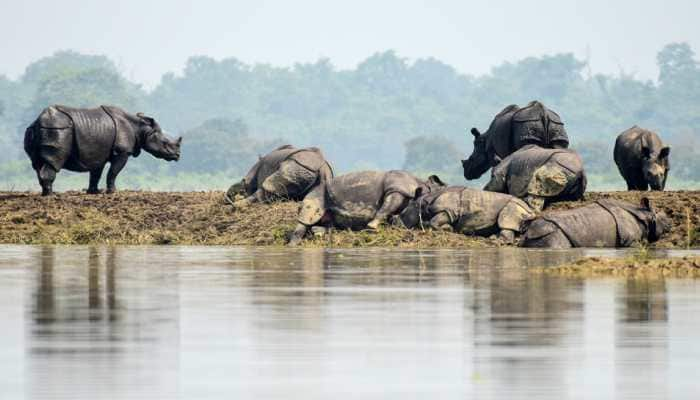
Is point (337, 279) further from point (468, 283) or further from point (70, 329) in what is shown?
point (70, 329)

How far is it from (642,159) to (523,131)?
103 inches

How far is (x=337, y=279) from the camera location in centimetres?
1788

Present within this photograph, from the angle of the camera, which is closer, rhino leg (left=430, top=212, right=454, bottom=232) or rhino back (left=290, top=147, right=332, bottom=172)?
rhino leg (left=430, top=212, right=454, bottom=232)

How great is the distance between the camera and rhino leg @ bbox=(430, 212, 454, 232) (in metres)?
27.2

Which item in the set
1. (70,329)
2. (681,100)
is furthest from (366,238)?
(681,100)

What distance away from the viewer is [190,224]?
29.8 metres

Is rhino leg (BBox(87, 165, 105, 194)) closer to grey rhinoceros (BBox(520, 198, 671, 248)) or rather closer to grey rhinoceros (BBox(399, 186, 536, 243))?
grey rhinoceros (BBox(399, 186, 536, 243))

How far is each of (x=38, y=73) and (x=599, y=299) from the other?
176116mm

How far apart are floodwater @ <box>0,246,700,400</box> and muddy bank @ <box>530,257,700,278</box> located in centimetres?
61

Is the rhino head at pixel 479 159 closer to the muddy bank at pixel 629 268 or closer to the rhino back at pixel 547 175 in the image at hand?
the rhino back at pixel 547 175

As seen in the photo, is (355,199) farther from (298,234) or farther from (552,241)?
(552,241)

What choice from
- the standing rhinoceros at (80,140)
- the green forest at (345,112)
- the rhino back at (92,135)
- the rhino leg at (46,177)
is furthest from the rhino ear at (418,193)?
the green forest at (345,112)

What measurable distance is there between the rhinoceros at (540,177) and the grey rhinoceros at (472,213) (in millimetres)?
1556

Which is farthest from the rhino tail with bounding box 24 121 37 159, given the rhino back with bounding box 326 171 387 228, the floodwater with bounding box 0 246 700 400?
the floodwater with bounding box 0 246 700 400
